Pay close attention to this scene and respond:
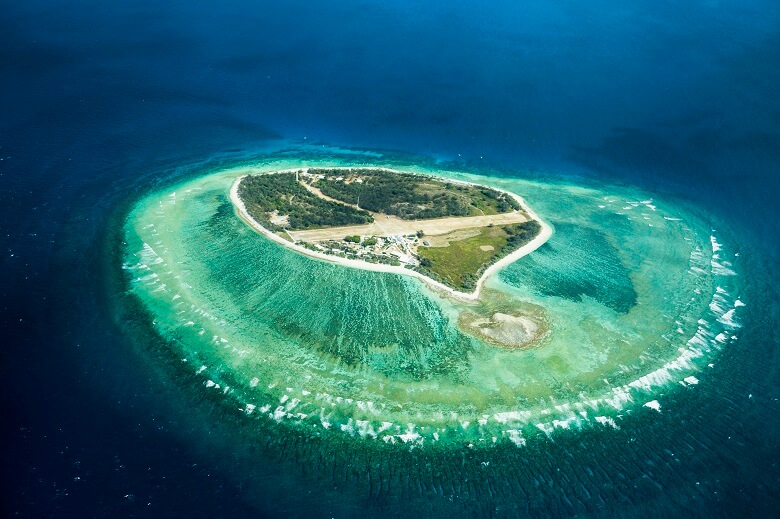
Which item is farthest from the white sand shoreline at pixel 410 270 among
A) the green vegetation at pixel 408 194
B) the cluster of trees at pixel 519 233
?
the green vegetation at pixel 408 194

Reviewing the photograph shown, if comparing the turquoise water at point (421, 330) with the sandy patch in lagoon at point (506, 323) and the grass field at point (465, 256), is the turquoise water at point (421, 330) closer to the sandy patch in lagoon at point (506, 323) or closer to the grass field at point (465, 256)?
the sandy patch in lagoon at point (506, 323)

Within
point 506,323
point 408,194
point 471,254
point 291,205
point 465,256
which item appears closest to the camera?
point 506,323

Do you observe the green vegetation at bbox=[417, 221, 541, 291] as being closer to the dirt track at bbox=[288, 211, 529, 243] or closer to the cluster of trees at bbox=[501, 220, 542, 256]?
the cluster of trees at bbox=[501, 220, 542, 256]

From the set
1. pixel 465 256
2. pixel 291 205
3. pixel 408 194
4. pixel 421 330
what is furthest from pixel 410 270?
pixel 291 205

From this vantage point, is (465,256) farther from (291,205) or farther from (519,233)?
(291,205)

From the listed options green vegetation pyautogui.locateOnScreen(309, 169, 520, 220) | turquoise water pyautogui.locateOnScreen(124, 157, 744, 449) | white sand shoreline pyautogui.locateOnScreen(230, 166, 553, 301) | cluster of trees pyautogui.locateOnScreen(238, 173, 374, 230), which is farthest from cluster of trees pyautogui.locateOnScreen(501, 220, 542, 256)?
cluster of trees pyautogui.locateOnScreen(238, 173, 374, 230)

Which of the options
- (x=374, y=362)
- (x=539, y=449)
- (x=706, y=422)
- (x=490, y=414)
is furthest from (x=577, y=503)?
(x=374, y=362)
